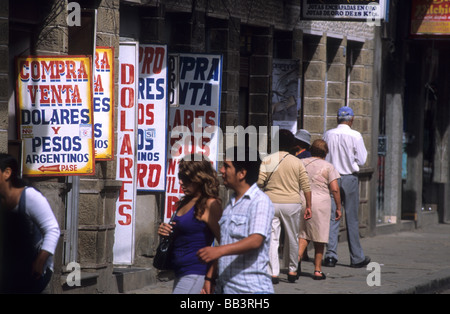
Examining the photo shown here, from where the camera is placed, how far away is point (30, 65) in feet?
32.9

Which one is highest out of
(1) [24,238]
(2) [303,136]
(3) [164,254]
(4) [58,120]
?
(4) [58,120]

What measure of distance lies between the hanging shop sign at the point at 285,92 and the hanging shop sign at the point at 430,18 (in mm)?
4668

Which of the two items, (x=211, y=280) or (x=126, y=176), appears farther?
(x=126, y=176)

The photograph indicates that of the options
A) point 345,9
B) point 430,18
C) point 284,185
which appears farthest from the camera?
point 430,18

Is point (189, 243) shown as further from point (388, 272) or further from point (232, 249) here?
point (388, 272)

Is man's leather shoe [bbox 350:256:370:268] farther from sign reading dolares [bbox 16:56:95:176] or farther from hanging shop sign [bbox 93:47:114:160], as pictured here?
sign reading dolares [bbox 16:56:95:176]

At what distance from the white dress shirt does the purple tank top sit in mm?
7639

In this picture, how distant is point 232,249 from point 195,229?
0.55 metres

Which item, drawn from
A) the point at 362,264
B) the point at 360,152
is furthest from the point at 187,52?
the point at 362,264

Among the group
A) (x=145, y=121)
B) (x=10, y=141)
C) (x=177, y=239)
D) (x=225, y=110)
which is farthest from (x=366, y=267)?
(x=177, y=239)

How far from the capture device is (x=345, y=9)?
16.2 m

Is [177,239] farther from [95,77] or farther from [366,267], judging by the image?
[366,267]

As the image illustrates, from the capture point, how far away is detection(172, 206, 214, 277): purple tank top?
23.5 ft
